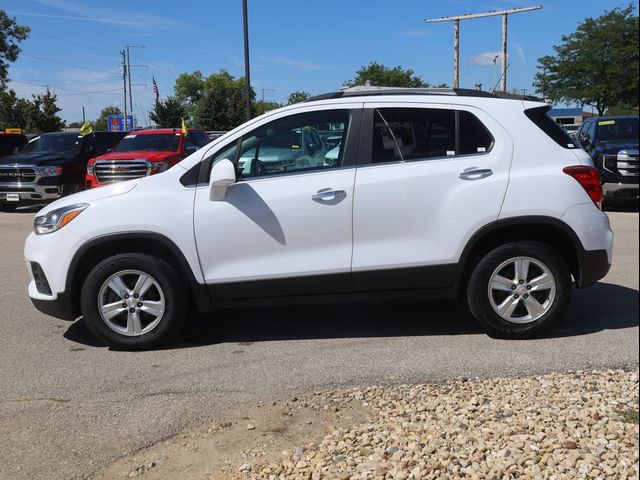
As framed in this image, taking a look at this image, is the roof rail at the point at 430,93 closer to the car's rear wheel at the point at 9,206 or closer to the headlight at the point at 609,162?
the headlight at the point at 609,162

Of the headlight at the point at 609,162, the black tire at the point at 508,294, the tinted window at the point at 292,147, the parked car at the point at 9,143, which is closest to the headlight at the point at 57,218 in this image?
the tinted window at the point at 292,147

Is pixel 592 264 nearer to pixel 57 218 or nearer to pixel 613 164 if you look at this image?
pixel 57 218

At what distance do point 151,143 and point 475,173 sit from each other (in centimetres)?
1155

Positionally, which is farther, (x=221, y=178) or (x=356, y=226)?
(x=356, y=226)

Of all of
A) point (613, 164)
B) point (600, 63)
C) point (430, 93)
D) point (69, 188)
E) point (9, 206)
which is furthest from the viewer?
point (9, 206)

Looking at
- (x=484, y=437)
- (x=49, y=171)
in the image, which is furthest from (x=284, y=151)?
(x=49, y=171)

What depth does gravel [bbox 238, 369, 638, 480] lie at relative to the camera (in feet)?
9.52

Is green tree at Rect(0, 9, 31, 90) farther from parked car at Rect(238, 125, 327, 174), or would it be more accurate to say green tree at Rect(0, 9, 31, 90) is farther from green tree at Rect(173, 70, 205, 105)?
green tree at Rect(173, 70, 205, 105)

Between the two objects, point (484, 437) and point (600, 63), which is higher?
point (600, 63)

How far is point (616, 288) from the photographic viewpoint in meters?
6.44

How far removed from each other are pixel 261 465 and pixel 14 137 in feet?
62.2

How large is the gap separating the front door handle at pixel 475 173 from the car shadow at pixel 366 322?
1355mm

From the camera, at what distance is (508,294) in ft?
16.4

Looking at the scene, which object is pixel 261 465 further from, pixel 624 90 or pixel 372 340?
pixel 624 90
